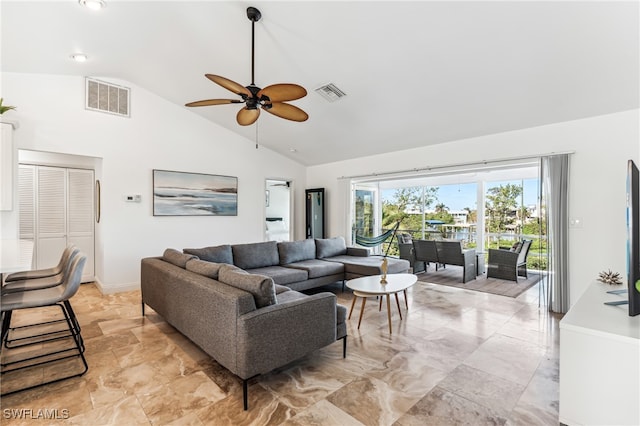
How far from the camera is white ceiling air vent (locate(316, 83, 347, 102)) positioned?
391 centimetres

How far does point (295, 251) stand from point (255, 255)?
69 cm

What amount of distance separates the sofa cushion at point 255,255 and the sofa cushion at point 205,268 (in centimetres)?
145

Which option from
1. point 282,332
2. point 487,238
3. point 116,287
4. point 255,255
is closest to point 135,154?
point 116,287

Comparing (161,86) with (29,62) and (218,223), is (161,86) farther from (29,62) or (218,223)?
(218,223)

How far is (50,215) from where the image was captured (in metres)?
4.88

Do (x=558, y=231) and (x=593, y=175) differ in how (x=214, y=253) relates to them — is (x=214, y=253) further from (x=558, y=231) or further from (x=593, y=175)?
(x=593, y=175)

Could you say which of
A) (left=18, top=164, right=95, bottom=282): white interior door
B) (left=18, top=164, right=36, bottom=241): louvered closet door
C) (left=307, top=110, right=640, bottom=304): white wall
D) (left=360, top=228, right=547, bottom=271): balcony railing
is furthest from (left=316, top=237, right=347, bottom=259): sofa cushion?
(left=18, top=164, right=36, bottom=241): louvered closet door

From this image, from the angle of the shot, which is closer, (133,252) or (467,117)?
(467,117)

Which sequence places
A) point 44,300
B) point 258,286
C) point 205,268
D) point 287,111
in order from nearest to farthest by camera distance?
point 258,286
point 44,300
point 205,268
point 287,111

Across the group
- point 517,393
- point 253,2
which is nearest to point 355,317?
point 517,393

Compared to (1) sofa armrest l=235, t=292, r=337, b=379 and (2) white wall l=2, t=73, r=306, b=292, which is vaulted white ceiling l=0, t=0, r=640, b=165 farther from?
(1) sofa armrest l=235, t=292, r=337, b=379

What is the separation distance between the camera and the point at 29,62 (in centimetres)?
379

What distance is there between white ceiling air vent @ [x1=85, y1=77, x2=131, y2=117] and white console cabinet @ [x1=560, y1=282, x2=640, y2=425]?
226 inches

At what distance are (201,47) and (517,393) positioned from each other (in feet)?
14.5
